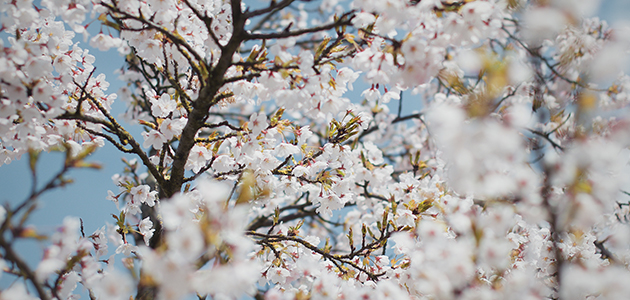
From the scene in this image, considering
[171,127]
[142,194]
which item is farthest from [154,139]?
[142,194]

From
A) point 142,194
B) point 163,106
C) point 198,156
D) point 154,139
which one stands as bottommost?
point 142,194

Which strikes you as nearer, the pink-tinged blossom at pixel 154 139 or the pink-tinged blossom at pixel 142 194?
the pink-tinged blossom at pixel 154 139

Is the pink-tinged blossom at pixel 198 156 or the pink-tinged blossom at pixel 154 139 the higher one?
the pink-tinged blossom at pixel 198 156

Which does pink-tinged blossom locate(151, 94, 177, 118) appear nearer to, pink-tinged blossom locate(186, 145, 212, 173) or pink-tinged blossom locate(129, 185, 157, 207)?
pink-tinged blossom locate(186, 145, 212, 173)

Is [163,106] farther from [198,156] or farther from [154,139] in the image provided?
[198,156]

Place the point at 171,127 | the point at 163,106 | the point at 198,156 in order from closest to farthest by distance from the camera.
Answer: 1. the point at 171,127
2. the point at 163,106
3. the point at 198,156

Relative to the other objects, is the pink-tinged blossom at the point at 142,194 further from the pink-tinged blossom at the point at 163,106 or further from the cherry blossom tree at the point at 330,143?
the pink-tinged blossom at the point at 163,106

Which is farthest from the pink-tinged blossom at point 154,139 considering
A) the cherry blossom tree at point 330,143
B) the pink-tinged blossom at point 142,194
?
the pink-tinged blossom at point 142,194

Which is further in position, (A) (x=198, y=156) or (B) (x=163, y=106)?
(A) (x=198, y=156)

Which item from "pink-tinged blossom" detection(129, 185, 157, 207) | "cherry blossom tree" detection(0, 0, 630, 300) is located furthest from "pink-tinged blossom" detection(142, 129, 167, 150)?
"pink-tinged blossom" detection(129, 185, 157, 207)

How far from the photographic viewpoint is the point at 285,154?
2.30 meters

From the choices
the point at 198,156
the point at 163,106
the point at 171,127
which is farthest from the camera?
the point at 198,156

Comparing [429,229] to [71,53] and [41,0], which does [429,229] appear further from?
[71,53]

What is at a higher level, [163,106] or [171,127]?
[163,106]
